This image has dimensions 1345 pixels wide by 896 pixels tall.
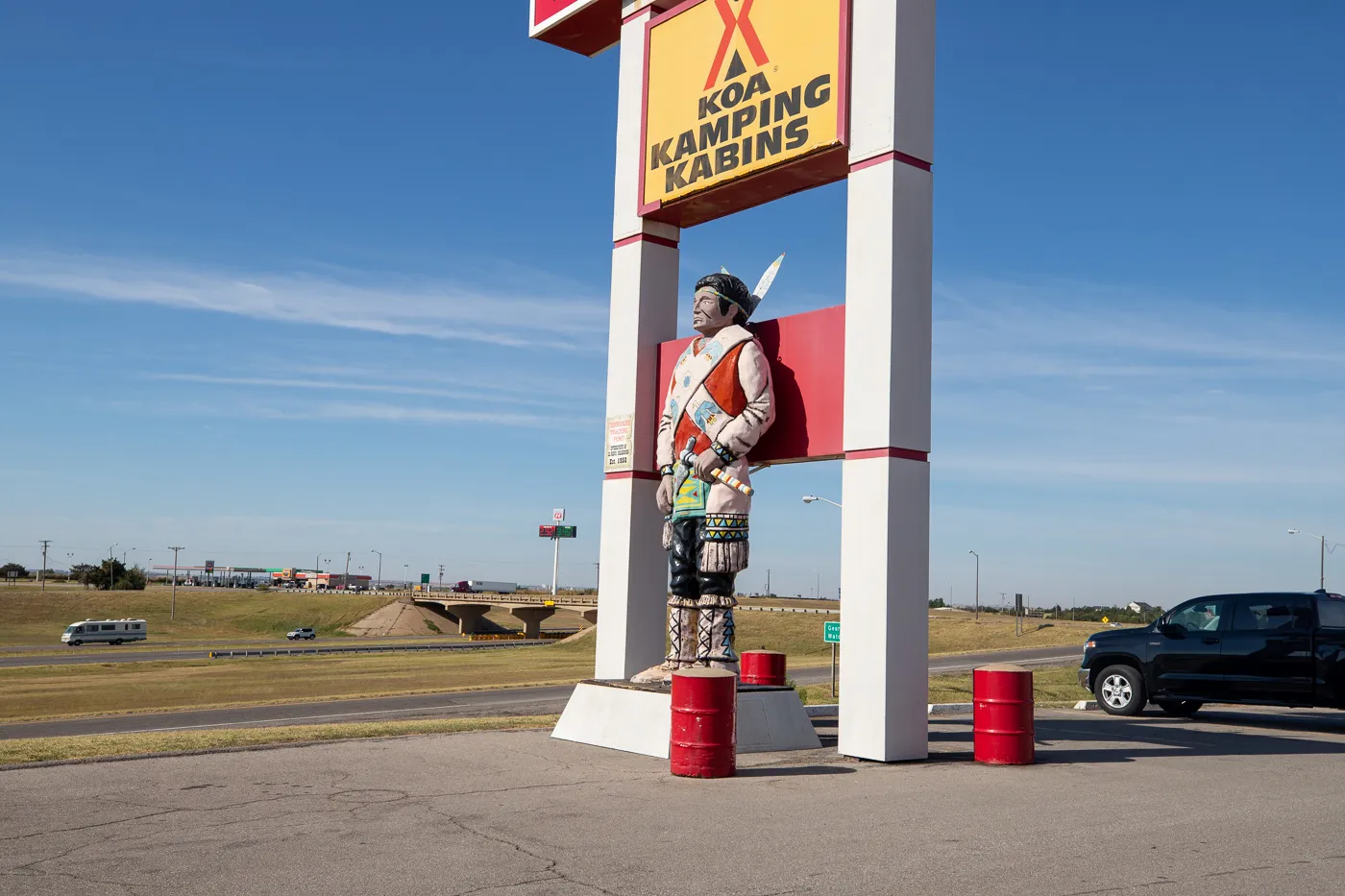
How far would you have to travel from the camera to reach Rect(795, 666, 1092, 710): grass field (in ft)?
66.8

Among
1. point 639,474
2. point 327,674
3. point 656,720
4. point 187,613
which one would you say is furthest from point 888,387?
point 187,613

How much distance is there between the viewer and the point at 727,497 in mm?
11352

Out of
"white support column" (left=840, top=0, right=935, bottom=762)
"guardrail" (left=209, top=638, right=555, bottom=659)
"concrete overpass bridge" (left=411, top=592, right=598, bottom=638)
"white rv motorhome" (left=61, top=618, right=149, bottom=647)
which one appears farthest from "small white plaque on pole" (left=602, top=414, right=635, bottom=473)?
"concrete overpass bridge" (left=411, top=592, right=598, bottom=638)

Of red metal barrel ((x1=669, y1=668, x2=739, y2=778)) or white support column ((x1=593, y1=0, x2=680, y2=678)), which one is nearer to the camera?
red metal barrel ((x1=669, y1=668, x2=739, y2=778))

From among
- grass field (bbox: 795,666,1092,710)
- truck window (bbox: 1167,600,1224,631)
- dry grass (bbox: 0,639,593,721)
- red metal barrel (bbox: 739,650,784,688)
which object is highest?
truck window (bbox: 1167,600,1224,631)

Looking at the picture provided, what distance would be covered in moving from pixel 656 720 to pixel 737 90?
23.4ft

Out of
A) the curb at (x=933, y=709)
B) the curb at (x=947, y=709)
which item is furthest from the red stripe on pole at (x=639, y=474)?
the curb at (x=947, y=709)

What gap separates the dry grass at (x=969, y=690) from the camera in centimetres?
2038

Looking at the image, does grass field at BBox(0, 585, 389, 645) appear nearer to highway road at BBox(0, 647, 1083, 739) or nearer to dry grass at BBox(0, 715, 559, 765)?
highway road at BBox(0, 647, 1083, 739)

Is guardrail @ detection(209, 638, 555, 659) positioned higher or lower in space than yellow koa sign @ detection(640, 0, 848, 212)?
lower

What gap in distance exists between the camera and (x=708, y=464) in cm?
1140

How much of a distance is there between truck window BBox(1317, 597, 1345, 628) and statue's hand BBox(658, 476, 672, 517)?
9.09m

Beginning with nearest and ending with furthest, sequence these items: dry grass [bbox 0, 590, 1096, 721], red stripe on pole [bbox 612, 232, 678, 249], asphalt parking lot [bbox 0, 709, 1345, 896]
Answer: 1. asphalt parking lot [bbox 0, 709, 1345, 896]
2. red stripe on pole [bbox 612, 232, 678, 249]
3. dry grass [bbox 0, 590, 1096, 721]

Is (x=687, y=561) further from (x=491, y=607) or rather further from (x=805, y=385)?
(x=491, y=607)
